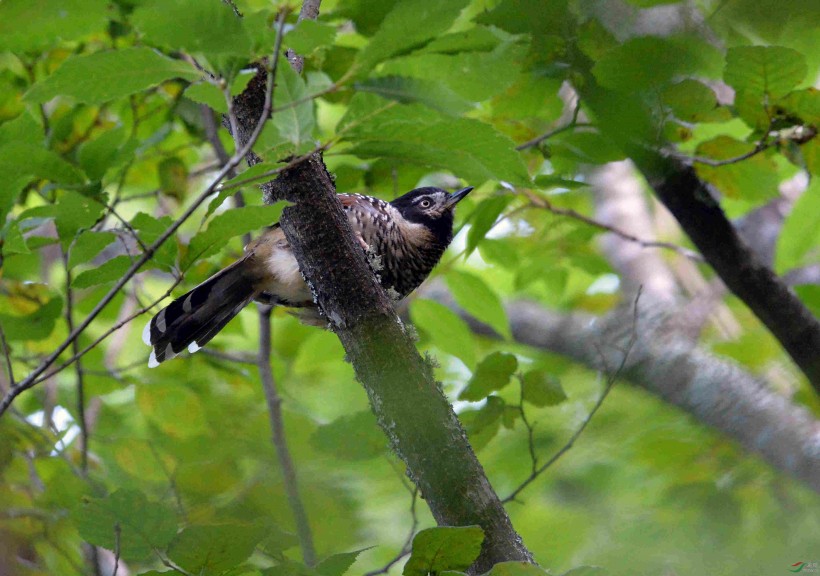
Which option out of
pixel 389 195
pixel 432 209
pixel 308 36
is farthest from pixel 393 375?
pixel 432 209

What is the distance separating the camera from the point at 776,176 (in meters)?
3.01

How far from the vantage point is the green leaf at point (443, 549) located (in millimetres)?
1747

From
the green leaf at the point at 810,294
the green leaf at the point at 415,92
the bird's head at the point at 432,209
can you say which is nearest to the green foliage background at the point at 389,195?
the green leaf at the point at 415,92

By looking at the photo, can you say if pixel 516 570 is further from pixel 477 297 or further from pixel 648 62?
pixel 477 297

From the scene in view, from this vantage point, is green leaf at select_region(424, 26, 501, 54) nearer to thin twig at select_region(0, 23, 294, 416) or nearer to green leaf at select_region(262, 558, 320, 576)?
thin twig at select_region(0, 23, 294, 416)

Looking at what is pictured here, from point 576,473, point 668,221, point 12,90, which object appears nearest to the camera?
point 12,90

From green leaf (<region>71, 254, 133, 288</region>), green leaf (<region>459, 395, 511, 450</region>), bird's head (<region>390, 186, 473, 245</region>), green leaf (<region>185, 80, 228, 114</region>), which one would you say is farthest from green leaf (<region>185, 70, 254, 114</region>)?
bird's head (<region>390, 186, 473, 245</region>)

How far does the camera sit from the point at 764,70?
236 cm

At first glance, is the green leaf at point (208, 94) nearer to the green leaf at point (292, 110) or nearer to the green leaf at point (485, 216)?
the green leaf at point (292, 110)

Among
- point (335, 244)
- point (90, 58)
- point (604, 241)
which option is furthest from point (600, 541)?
point (604, 241)

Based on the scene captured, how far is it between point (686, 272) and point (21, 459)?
5.05m

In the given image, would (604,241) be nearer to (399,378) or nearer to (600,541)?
(600,541)

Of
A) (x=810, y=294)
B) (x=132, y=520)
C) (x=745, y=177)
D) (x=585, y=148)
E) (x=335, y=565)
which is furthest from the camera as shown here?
(x=810, y=294)

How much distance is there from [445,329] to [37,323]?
59.9 inches
